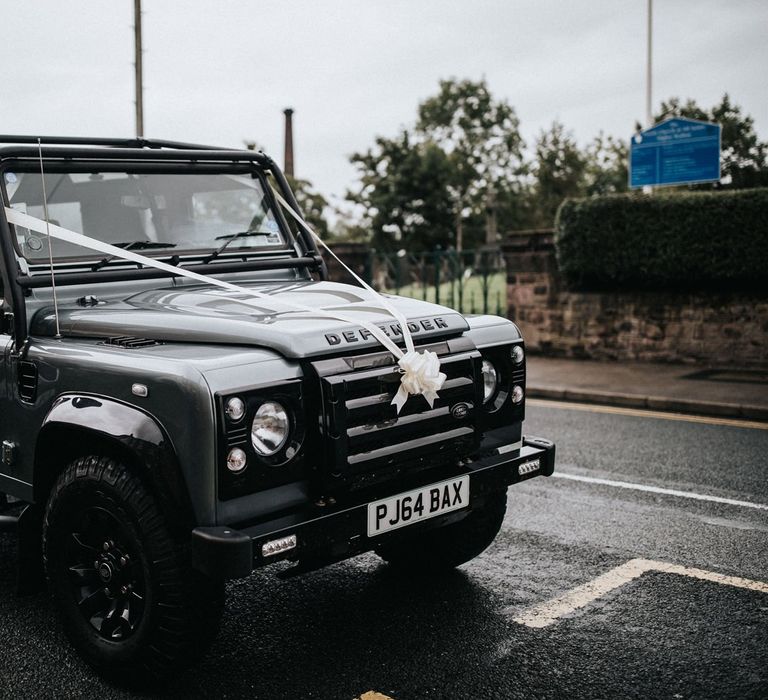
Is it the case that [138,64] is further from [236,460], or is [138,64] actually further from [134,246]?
[236,460]

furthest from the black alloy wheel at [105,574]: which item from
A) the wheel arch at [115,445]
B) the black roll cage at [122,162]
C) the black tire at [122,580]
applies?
the black roll cage at [122,162]

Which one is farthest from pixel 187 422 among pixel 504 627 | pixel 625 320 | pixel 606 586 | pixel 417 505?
pixel 625 320

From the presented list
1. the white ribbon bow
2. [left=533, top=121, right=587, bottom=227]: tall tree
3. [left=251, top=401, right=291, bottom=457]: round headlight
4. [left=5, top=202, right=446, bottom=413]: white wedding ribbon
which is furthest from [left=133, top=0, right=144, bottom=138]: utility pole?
[left=533, top=121, right=587, bottom=227]: tall tree

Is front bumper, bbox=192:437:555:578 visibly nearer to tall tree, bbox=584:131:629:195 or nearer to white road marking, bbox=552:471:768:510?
white road marking, bbox=552:471:768:510

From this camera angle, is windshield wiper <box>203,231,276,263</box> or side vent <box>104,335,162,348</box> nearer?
side vent <box>104,335,162,348</box>

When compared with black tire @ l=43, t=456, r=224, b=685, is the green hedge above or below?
above

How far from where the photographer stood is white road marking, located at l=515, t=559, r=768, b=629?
13.1 feet

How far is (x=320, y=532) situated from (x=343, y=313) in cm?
95

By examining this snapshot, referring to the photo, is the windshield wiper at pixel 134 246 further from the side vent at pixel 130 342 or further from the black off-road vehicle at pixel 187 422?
the side vent at pixel 130 342

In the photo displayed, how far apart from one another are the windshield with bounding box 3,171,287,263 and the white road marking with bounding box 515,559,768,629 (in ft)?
7.98

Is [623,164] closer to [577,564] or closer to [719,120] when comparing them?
[719,120]

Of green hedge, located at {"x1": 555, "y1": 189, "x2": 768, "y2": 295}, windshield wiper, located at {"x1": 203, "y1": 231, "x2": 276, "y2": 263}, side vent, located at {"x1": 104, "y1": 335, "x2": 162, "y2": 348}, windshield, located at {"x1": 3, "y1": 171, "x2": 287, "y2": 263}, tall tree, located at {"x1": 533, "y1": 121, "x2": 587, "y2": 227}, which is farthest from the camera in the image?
tall tree, located at {"x1": 533, "y1": 121, "x2": 587, "y2": 227}

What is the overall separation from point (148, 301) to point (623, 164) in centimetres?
5752

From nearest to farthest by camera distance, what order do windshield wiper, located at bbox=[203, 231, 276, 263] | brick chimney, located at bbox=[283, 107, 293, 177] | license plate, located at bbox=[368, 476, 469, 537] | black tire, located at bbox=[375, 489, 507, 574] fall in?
license plate, located at bbox=[368, 476, 469, 537] < black tire, located at bbox=[375, 489, 507, 574] < windshield wiper, located at bbox=[203, 231, 276, 263] < brick chimney, located at bbox=[283, 107, 293, 177]
